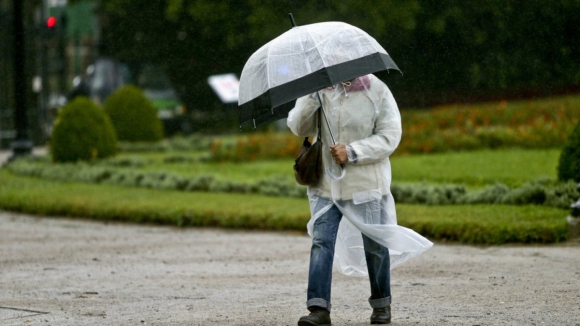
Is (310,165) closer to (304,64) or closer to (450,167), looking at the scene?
(304,64)

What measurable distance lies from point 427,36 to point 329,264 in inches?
896

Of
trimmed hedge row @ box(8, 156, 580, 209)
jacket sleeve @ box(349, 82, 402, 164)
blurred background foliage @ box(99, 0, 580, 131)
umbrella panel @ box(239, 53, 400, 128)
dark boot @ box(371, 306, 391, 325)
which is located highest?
blurred background foliage @ box(99, 0, 580, 131)

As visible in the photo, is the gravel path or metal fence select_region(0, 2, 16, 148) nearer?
the gravel path

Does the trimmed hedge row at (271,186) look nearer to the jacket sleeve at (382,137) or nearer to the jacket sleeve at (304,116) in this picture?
the jacket sleeve at (382,137)

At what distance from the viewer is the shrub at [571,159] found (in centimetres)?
1044

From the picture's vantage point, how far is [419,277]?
7609 mm

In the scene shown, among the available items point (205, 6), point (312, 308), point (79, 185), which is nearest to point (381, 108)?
point (312, 308)

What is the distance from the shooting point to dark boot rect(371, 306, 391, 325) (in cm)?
584

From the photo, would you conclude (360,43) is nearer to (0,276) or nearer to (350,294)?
(350,294)

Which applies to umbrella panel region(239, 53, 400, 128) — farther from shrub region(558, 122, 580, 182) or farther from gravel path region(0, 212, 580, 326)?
shrub region(558, 122, 580, 182)

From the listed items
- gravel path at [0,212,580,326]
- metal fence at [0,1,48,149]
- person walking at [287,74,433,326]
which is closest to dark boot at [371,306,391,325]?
person walking at [287,74,433,326]

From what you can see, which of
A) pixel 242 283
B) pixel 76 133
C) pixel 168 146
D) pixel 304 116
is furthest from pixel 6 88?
pixel 304 116

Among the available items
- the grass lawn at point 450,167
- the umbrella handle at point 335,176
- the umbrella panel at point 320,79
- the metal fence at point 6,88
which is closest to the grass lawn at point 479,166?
the grass lawn at point 450,167

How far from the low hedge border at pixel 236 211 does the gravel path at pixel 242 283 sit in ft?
0.84
